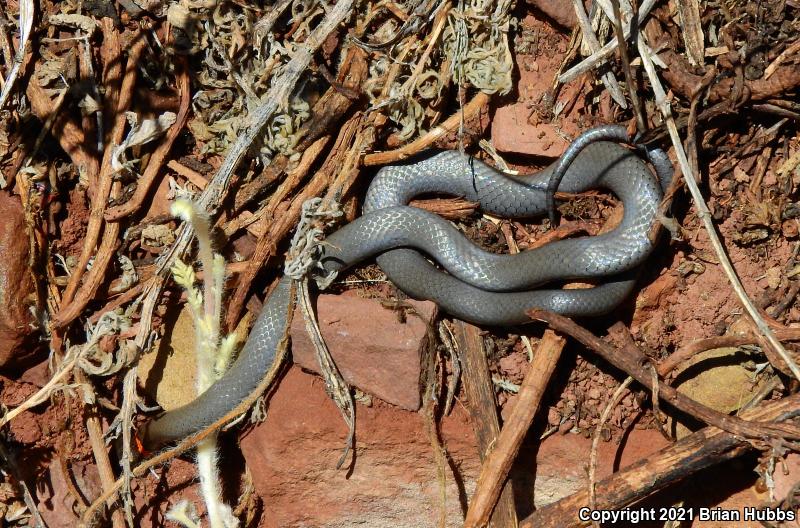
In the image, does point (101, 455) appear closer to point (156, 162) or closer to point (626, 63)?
point (156, 162)

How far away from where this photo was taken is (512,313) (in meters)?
3.92

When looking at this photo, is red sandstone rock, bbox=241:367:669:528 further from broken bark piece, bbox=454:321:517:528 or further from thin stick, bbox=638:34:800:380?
thin stick, bbox=638:34:800:380

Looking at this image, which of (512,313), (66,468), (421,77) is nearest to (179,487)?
(66,468)

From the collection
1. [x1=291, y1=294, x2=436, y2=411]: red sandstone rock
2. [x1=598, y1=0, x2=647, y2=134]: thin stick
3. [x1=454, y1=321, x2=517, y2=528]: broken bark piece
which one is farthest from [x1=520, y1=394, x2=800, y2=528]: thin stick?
[x1=598, y1=0, x2=647, y2=134]: thin stick

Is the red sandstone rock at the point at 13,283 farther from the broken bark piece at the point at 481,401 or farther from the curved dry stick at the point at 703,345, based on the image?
the curved dry stick at the point at 703,345

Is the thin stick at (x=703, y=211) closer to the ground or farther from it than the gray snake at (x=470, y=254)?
farther from it

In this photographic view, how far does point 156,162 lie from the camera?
431cm

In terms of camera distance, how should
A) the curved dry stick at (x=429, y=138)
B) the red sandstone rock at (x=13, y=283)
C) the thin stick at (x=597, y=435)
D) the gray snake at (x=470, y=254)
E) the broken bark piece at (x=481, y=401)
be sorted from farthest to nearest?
the red sandstone rock at (x=13, y=283) → the curved dry stick at (x=429, y=138) → the gray snake at (x=470, y=254) → the broken bark piece at (x=481, y=401) → the thin stick at (x=597, y=435)

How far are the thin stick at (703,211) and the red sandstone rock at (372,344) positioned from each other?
5.14 ft

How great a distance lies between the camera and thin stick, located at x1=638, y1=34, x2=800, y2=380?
3428 millimetres

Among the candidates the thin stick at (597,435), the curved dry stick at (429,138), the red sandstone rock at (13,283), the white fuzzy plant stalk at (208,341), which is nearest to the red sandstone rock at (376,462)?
the thin stick at (597,435)

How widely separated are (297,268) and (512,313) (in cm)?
130

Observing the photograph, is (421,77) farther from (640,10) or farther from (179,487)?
(179,487)

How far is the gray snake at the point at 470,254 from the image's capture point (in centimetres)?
386
